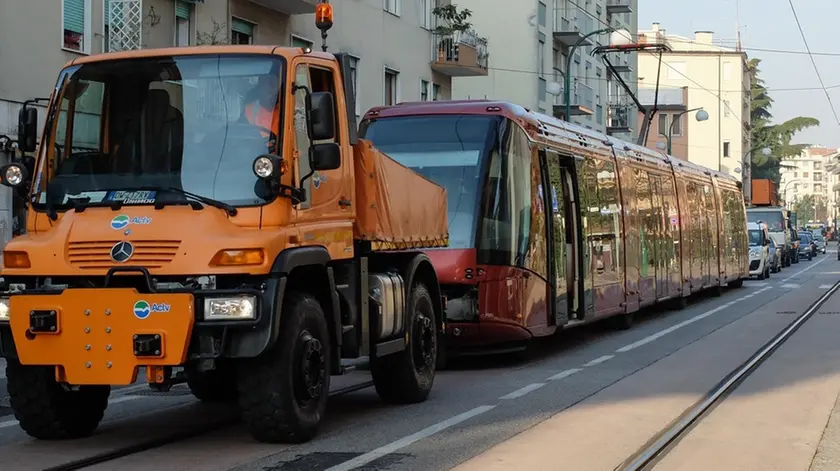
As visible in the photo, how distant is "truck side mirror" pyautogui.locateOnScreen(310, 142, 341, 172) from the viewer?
353 inches

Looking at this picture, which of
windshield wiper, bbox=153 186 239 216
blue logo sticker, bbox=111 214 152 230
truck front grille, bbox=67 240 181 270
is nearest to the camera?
truck front grille, bbox=67 240 181 270

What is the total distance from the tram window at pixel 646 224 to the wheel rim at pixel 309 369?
1313 centimetres

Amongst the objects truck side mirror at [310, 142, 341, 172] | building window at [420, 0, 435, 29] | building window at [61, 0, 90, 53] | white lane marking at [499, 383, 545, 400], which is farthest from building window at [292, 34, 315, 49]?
truck side mirror at [310, 142, 341, 172]

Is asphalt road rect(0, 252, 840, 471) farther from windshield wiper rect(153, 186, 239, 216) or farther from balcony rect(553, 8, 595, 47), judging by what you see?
balcony rect(553, 8, 595, 47)

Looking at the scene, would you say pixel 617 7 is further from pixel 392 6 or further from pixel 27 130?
pixel 27 130

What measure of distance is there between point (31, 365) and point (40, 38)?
12.6 m

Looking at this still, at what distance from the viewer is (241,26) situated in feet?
88.6

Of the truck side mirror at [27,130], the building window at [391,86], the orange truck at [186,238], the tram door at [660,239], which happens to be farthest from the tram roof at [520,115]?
the building window at [391,86]

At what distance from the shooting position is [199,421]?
10305 mm

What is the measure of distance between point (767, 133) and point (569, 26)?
212 feet

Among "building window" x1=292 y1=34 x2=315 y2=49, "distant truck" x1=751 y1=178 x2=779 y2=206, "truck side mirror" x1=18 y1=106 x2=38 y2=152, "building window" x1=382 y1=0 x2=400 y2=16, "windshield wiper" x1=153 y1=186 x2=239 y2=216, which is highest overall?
"building window" x1=382 y1=0 x2=400 y2=16

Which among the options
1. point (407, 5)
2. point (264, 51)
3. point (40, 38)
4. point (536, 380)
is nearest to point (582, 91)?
point (407, 5)

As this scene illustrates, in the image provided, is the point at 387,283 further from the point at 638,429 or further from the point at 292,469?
the point at 292,469

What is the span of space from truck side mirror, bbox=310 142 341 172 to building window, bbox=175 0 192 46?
16002 millimetres
